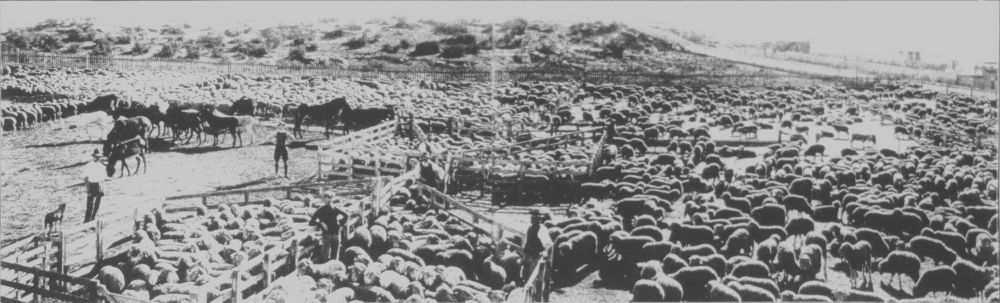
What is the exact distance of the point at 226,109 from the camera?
52.7 ft

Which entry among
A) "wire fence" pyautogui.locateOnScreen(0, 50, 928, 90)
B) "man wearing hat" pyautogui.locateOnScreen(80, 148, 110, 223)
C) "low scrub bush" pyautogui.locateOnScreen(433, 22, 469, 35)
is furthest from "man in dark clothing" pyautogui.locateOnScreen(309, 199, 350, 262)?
"low scrub bush" pyautogui.locateOnScreen(433, 22, 469, 35)

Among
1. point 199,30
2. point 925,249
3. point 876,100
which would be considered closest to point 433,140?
point 199,30

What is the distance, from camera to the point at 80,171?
40.5 feet

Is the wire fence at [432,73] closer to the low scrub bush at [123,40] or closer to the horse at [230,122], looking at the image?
the low scrub bush at [123,40]

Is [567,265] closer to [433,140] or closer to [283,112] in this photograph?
[283,112]

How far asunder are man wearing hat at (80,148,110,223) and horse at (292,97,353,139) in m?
6.21

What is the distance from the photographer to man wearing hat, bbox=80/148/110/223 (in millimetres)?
11195

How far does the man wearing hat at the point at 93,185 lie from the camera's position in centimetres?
1120

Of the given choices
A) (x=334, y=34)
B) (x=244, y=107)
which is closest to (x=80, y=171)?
(x=244, y=107)

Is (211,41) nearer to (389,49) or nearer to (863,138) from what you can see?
(389,49)

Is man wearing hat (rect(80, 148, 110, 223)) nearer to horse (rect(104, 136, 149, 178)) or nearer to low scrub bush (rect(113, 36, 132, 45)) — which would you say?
horse (rect(104, 136, 149, 178))

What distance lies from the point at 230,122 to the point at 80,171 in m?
3.76

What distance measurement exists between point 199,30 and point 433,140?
27.3 feet

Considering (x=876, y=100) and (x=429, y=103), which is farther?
(x=876, y=100)
